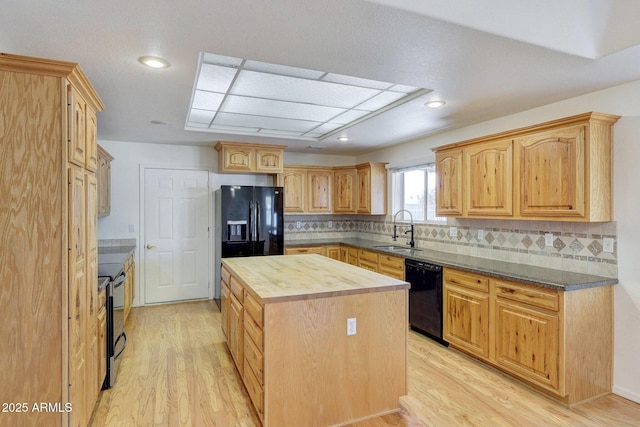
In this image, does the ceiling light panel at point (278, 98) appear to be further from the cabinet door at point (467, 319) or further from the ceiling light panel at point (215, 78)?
the cabinet door at point (467, 319)

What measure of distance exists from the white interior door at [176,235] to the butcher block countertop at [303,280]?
7.17ft

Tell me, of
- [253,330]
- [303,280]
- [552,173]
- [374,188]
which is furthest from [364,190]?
[253,330]

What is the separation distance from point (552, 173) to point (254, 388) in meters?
2.78

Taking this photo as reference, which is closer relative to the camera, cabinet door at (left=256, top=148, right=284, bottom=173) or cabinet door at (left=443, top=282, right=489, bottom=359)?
cabinet door at (left=443, top=282, right=489, bottom=359)

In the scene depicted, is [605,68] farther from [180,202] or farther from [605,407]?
[180,202]

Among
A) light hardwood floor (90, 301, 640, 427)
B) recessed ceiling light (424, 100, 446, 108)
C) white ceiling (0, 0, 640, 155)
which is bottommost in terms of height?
Answer: light hardwood floor (90, 301, 640, 427)

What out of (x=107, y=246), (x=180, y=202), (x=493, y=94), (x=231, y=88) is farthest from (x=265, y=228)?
(x=493, y=94)

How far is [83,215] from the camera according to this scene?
2020 millimetres

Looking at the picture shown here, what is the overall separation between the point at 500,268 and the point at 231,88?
2807 millimetres

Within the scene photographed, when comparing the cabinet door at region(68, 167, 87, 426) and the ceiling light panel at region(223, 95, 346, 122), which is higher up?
the ceiling light panel at region(223, 95, 346, 122)

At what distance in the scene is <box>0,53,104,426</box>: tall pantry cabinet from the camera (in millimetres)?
1651

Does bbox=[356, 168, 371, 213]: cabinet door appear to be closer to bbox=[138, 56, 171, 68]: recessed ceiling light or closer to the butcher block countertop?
the butcher block countertop

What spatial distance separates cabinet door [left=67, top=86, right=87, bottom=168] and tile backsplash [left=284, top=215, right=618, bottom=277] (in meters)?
3.60

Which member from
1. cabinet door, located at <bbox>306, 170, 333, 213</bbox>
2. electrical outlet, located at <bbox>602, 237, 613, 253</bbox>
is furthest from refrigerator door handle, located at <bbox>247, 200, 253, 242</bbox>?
electrical outlet, located at <bbox>602, 237, 613, 253</bbox>
